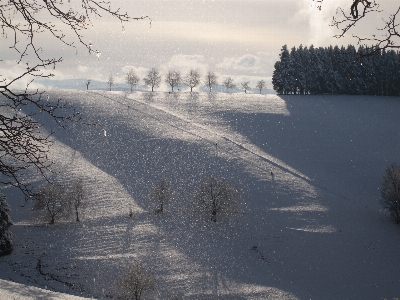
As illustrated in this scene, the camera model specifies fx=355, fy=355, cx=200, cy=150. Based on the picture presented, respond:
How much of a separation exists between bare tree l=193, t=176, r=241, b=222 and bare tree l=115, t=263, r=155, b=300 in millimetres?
14819

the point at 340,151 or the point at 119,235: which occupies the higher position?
the point at 340,151

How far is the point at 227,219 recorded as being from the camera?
4069cm

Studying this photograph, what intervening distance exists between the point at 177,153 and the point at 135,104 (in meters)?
27.6

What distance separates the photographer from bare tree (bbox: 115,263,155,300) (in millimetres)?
25750

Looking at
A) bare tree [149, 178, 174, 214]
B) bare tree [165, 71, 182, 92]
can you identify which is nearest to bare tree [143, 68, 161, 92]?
bare tree [165, 71, 182, 92]

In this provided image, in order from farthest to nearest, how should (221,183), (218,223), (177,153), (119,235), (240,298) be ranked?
(177,153), (221,183), (218,223), (119,235), (240,298)

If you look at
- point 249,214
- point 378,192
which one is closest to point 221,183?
point 249,214

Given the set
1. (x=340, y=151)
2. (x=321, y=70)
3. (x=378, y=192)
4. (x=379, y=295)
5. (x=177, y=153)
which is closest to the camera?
(x=379, y=295)

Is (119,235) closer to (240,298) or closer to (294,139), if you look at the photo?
(240,298)

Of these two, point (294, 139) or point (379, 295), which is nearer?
point (379, 295)

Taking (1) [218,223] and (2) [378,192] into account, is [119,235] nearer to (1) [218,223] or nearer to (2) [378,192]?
(1) [218,223]

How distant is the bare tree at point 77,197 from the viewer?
3903cm

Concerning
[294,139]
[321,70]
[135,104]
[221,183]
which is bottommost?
[221,183]

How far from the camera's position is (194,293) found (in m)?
27.8
